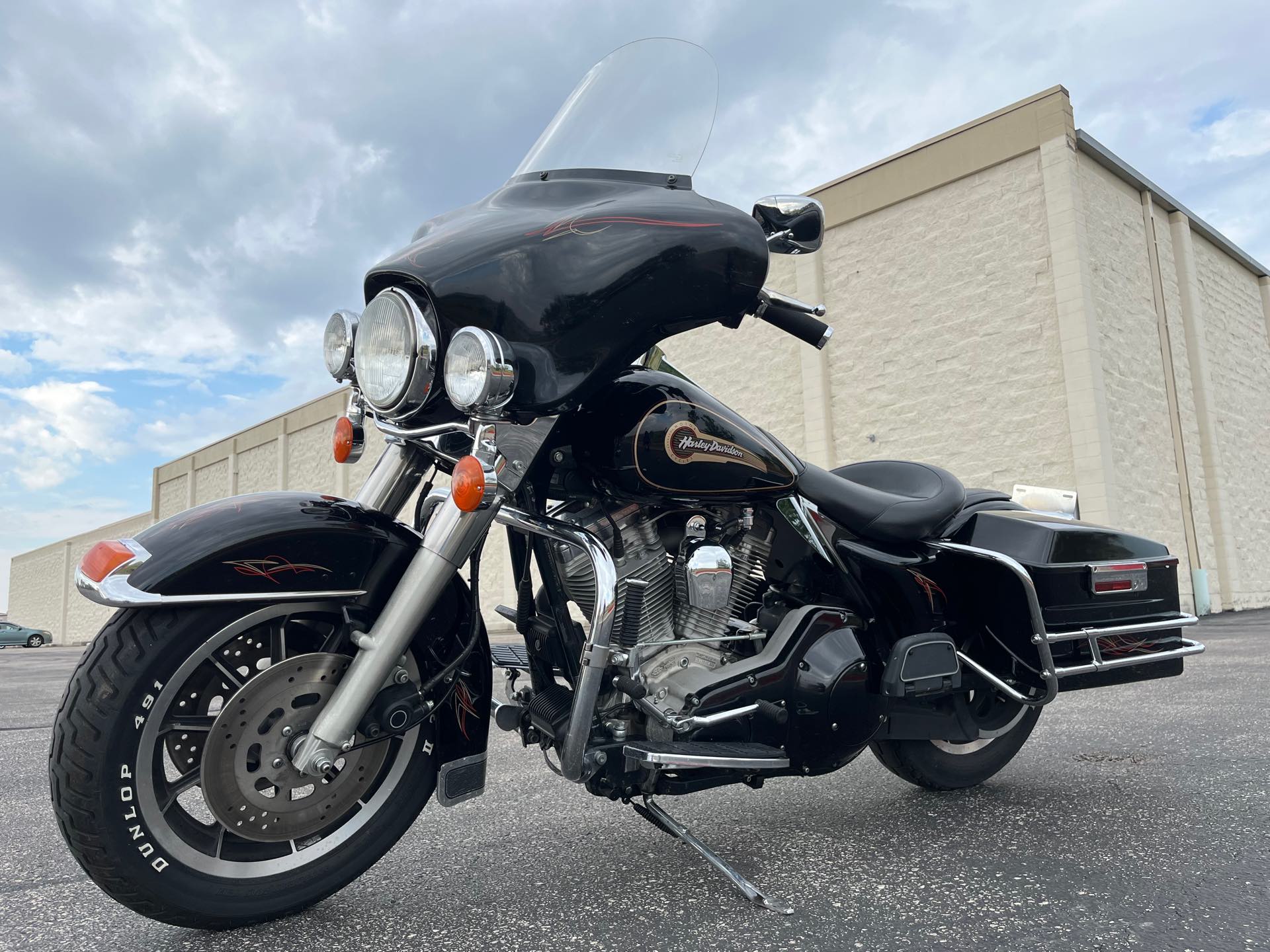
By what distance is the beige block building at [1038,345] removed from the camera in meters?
12.7

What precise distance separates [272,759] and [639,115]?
2.01 meters

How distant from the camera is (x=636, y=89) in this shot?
2637 mm

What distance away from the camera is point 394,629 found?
198cm

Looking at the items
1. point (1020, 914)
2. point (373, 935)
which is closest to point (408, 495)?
point (373, 935)

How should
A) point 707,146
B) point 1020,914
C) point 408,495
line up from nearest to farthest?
point 1020,914
point 408,495
point 707,146

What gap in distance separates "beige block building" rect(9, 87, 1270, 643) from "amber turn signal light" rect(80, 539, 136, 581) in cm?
1258


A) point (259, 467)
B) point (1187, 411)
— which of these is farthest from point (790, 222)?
point (259, 467)

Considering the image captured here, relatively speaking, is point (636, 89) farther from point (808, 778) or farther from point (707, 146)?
point (808, 778)

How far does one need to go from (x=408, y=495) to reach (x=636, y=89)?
1401 millimetres

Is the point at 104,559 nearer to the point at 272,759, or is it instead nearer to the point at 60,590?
the point at 272,759

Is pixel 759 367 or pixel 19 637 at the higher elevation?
pixel 759 367

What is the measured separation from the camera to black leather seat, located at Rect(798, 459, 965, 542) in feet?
8.82

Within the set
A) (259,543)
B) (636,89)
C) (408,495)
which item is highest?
(636,89)

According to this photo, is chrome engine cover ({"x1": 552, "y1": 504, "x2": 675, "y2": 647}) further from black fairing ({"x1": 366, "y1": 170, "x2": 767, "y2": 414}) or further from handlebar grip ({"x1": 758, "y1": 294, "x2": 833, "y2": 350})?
handlebar grip ({"x1": 758, "y1": 294, "x2": 833, "y2": 350})
